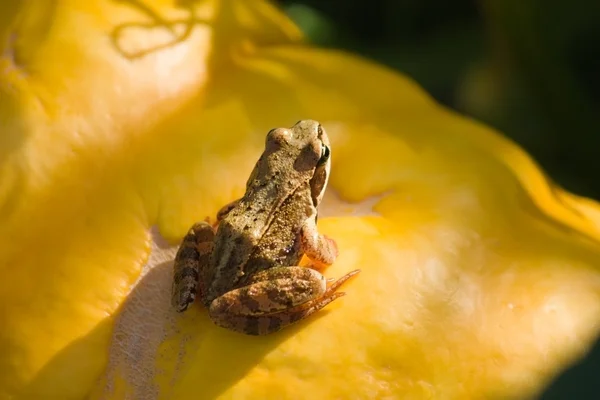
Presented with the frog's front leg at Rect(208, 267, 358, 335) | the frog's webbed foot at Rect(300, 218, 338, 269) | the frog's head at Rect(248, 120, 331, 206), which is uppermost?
the frog's head at Rect(248, 120, 331, 206)

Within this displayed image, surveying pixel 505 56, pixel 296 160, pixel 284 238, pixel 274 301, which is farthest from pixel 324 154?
pixel 505 56

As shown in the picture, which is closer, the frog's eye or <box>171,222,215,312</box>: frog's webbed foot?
<box>171,222,215,312</box>: frog's webbed foot

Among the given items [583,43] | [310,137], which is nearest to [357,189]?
[310,137]

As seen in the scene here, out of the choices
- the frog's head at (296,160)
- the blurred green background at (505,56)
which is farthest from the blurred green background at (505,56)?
the frog's head at (296,160)

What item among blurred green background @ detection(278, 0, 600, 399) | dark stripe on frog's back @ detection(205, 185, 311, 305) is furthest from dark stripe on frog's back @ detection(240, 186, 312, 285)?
blurred green background @ detection(278, 0, 600, 399)

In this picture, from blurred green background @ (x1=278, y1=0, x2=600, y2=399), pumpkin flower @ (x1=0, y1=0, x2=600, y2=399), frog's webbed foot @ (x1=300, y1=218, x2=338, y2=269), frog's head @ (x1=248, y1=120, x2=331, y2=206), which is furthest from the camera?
blurred green background @ (x1=278, y1=0, x2=600, y2=399)

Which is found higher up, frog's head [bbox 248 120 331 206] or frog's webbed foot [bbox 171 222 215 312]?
frog's head [bbox 248 120 331 206]

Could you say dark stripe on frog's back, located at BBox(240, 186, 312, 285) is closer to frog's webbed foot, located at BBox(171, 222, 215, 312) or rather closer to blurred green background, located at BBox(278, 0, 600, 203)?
frog's webbed foot, located at BBox(171, 222, 215, 312)

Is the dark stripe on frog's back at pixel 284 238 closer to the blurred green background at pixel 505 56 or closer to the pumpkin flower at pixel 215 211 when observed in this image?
the pumpkin flower at pixel 215 211
